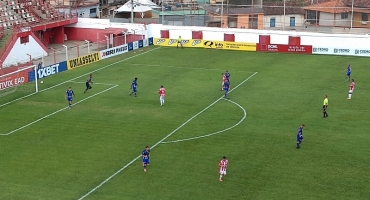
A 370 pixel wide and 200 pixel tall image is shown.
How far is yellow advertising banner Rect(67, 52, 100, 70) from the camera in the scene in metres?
56.5

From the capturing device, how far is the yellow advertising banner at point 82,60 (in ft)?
185

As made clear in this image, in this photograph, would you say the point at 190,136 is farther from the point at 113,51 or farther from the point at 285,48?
the point at 285,48

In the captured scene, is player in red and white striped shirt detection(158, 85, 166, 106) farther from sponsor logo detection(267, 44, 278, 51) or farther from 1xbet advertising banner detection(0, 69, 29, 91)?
sponsor logo detection(267, 44, 278, 51)

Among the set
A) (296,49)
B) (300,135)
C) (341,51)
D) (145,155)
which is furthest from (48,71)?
(341,51)

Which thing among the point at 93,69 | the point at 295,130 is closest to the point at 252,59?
the point at 93,69

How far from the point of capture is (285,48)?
63281mm

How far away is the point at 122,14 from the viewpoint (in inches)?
3679

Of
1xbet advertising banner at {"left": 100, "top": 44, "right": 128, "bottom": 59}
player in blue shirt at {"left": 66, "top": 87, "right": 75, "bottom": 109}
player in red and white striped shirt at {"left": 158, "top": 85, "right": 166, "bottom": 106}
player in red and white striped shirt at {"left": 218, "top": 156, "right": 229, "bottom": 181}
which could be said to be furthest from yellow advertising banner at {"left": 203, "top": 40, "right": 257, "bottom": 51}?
player in red and white striped shirt at {"left": 218, "top": 156, "right": 229, "bottom": 181}

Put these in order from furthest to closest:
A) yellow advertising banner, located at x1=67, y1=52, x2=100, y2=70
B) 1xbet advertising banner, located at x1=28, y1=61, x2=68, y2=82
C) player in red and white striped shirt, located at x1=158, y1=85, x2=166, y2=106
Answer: yellow advertising banner, located at x1=67, y1=52, x2=100, y2=70 → 1xbet advertising banner, located at x1=28, y1=61, x2=68, y2=82 → player in red and white striped shirt, located at x1=158, y1=85, x2=166, y2=106

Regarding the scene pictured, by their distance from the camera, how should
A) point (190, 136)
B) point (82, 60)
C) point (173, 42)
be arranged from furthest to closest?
1. point (173, 42)
2. point (82, 60)
3. point (190, 136)

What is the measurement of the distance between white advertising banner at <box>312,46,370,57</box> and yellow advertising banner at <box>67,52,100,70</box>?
73.1 ft

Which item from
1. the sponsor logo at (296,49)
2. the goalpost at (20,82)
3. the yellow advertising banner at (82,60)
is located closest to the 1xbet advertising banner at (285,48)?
the sponsor logo at (296,49)

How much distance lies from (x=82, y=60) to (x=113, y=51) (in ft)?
18.3

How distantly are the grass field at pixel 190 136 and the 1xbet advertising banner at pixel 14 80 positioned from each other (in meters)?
1.07
